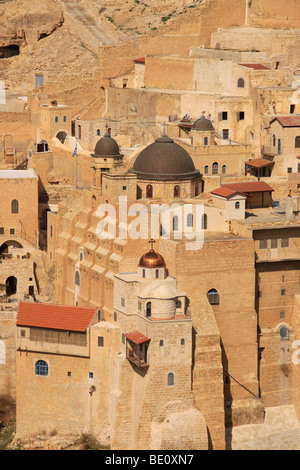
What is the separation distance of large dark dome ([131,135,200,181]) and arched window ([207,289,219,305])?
8.03 metres

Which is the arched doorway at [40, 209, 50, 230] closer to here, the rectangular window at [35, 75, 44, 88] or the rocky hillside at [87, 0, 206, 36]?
the rectangular window at [35, 75, 44, 88]

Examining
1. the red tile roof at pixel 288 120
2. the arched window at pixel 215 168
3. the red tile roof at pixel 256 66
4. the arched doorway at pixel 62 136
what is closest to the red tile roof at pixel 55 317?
the arched window at pixel 215 168

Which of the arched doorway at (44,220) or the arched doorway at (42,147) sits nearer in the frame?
the arched doorway at (44,220)

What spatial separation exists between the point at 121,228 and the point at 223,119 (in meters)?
19.2

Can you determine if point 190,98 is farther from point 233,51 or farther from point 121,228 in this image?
point 121,228

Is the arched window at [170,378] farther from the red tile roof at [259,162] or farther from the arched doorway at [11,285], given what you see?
the red tile roof at [259,162]

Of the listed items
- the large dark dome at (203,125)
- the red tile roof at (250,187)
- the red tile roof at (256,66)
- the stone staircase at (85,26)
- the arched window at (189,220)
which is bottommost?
the arched window at (189,220)

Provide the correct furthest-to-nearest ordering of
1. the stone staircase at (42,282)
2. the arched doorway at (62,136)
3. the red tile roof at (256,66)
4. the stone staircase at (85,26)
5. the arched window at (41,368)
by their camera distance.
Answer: the stone staircase at (85,26) < the arched doorway at (62,136) < the red tile roof at (256,66) < the stone staircase at (42,282) < the arched window at (41,368)

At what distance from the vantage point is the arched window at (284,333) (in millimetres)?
78875

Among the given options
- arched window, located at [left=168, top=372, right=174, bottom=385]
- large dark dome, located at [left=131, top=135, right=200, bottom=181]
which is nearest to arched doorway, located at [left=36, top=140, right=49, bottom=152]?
large dark dome, located at [left=131, top=135, right=200, bottom=181]

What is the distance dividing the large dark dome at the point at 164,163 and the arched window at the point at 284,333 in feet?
31.6

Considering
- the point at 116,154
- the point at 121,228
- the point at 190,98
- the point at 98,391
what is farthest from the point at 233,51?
the point at 98,391

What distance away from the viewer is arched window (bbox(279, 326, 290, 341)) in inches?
3105

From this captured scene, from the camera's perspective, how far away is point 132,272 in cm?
7556
